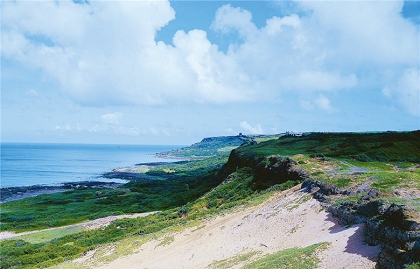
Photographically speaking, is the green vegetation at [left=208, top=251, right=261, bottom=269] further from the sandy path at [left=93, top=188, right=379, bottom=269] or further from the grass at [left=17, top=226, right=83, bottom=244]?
the grass at [left=17, top=226, right=83, bottom=244]

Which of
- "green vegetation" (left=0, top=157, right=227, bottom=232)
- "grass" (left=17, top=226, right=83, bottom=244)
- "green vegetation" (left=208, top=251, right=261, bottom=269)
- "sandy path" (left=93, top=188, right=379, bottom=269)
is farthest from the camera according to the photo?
"green vegetation" (left=0, top=157, right=227, bottom=232)

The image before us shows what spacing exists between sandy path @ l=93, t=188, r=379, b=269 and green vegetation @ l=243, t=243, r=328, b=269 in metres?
0.60

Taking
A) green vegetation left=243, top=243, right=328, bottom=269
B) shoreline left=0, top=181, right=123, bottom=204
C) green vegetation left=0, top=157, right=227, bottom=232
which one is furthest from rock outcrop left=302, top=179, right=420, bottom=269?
shoreline left=0, top=181, right=123, bottom=204

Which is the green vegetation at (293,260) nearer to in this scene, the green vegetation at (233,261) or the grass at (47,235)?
the green vegetation at (233,261)

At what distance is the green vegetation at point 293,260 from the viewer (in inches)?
788

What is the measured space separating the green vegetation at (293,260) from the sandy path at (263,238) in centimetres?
60

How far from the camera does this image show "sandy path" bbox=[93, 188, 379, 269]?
21109 mm

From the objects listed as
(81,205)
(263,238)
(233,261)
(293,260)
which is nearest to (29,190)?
(81,205)

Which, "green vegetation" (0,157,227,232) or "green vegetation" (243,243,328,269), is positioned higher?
"green vegetation" (243,243,328,269)

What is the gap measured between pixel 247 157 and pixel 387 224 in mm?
53627

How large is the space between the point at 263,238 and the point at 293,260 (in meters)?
8.93

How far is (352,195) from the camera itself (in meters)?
29.9

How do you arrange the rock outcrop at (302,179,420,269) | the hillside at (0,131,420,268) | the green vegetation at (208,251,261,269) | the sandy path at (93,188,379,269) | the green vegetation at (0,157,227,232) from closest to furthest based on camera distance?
the rock outcrop at (302,179,420,269)
the hillside at (0,131,420,268)
the sandy path at (93,188,379,269)
the green vegetation at (208,251,261,269)
the green vegetation at (0,157,227,232)

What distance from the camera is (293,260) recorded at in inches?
813
